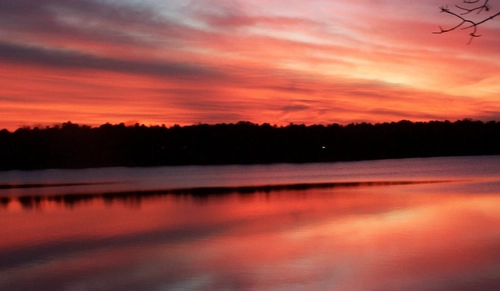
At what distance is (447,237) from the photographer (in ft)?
39.5

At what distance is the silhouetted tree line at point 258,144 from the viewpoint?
8069cm

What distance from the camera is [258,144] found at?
8456cm

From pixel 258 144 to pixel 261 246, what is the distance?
73021 mm

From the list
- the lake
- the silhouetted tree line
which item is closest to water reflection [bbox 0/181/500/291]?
the lake

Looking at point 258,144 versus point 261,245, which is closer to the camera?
point 261,245

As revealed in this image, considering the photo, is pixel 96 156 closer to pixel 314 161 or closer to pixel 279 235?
pixel 314 161

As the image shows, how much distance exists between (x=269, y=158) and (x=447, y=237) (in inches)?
2819

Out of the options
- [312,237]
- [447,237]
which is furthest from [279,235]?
[447,237]

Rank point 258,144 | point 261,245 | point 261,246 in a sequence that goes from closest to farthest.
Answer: point 261,246, point 261,245, point 258,144

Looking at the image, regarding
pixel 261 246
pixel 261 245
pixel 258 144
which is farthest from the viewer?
pixel 258 144

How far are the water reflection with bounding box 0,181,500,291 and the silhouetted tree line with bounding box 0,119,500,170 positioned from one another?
61.3m

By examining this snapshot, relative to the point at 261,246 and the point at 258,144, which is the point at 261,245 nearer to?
the point at 261,246

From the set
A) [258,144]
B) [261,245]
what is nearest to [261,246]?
[261,245]

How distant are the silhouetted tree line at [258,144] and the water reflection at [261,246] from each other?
2412 inches
